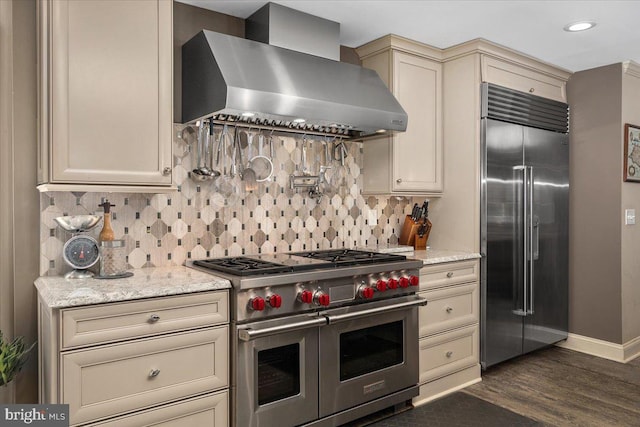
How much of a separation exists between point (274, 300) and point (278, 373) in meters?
0.38

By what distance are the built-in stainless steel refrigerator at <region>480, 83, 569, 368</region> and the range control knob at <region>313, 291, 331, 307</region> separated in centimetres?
149

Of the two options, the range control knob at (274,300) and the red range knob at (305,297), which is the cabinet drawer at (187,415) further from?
the red range knob at (305,297)

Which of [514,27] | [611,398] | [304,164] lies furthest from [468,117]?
[611,398]

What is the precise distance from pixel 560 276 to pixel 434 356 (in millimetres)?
1610

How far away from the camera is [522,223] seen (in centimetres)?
362

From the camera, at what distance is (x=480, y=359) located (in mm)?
3422

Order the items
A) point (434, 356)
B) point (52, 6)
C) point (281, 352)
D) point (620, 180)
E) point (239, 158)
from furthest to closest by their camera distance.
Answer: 1. point (620, 180)
2. point (434, 356)
3. point (239, 158)
4. point (281, 352)
5. point (52, 6)

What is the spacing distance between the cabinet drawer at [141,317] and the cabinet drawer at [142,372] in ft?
0.13

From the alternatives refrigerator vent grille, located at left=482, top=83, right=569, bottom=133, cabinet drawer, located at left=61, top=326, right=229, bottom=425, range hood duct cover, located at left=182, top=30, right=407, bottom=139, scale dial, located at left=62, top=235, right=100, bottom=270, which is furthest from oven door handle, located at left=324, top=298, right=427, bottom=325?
refrigerator vent grille, located at left=482, top=83, right=569, bottom=133

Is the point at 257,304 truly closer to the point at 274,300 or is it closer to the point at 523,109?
the point at 274,300

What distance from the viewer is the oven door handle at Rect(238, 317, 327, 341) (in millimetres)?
2172

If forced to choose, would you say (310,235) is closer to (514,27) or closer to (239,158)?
(239,158)

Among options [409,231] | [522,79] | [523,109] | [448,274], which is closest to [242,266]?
[448,274]

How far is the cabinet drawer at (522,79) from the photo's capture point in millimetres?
3467
